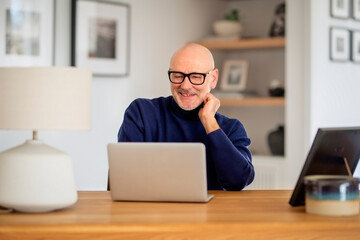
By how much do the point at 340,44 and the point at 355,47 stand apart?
0.20m

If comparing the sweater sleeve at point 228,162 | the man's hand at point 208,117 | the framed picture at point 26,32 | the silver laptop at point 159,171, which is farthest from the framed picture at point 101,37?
the silver laptop at point 159,171

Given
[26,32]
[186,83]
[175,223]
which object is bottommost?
[175,223]

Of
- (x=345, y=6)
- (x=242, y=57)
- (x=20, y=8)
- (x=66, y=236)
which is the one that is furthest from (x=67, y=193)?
(x=242, y=57)

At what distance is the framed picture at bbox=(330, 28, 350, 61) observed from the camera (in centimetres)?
517

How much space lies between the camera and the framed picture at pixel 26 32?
4.36 metres

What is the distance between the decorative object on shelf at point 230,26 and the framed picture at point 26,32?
1693mm

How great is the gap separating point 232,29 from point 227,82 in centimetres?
47

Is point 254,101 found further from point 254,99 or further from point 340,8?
point 340,8

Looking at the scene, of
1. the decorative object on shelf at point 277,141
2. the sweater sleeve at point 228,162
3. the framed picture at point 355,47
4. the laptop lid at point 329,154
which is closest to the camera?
the laptop lid at point 329,154

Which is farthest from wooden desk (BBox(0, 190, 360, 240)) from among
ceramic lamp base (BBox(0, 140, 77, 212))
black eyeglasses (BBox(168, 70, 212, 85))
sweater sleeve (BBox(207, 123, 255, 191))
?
black eyeglasses (BBox(168, 70, 212, 85))

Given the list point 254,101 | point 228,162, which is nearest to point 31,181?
point 228,162

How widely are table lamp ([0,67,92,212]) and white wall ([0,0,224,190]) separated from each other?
2.43 metres

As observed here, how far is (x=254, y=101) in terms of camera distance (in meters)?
5.55

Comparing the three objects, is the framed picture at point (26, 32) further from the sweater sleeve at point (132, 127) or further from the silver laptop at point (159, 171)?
the silver laptop at point (159, 171)
